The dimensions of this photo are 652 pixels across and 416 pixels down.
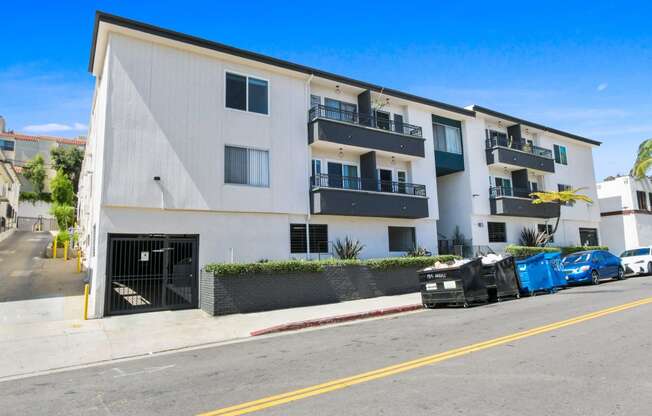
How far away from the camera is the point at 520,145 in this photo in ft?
92.7

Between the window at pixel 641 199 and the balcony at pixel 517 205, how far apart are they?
1269 centimetres

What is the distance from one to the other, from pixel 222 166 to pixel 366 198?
6677mm

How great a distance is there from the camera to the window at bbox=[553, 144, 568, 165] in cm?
3189

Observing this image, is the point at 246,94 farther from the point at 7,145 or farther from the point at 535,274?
the point at 7,145

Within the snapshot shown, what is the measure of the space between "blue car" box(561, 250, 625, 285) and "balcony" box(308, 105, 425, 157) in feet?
28.1

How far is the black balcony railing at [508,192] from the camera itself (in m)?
26.2

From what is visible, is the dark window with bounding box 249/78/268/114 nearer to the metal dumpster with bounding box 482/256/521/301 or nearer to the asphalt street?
the asphalt street

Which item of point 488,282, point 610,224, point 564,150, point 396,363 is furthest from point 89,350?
point 610,224

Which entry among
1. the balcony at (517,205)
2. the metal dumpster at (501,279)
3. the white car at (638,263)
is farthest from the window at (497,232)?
the metal dumpster at (501,279)

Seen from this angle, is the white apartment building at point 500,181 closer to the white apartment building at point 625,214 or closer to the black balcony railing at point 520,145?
the black balcony railing at point 520,145

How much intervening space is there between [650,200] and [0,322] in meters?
45.2

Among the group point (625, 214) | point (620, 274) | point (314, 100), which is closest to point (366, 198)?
point (314, 100)

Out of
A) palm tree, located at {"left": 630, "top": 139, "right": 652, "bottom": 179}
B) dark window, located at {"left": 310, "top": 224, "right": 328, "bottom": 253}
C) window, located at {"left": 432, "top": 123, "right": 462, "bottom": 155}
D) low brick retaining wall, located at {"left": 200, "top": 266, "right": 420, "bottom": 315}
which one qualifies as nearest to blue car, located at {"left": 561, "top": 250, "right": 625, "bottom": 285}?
low brick retaining wall, located at {"left": 200, "top": 266, "right": 420, "bottom": 315}

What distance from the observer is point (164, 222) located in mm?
14914
